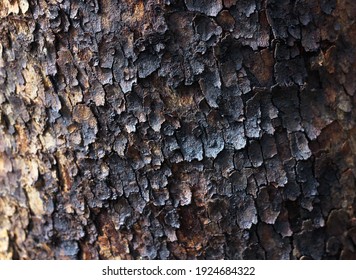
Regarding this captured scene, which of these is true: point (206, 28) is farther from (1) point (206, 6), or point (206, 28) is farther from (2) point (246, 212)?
(2) point (246, 212)

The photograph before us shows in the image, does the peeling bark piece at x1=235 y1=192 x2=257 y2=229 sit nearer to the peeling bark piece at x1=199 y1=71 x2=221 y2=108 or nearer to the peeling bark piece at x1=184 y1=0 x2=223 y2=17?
the peeling bark piece at x1=199 y1=71 x2=221 y2=108

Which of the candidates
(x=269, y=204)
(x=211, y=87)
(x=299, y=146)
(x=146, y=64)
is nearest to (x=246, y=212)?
(x=269, y=204)

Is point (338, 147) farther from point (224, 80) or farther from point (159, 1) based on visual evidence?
point (159, 1)

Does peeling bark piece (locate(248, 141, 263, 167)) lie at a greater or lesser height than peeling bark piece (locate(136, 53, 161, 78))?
lesser

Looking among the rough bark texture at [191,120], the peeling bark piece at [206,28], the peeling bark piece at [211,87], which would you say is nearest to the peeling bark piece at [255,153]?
the rough bark texture at [191,120]

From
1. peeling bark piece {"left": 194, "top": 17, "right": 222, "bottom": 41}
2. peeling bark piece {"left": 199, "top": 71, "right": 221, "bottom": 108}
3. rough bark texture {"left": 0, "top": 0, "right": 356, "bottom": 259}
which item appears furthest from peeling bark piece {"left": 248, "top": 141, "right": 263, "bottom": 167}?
peeling bark piece {"left": 194, "top": 17, "right": 222, "bottom": 41}

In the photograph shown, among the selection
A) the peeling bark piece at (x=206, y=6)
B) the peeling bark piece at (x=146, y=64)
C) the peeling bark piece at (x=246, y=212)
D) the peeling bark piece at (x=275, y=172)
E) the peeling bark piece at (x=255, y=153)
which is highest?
the peeling bark piece at (x=206, y=6)

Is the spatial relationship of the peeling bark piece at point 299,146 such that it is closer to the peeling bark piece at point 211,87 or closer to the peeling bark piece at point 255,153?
the peeling bark piece at point 255,153
